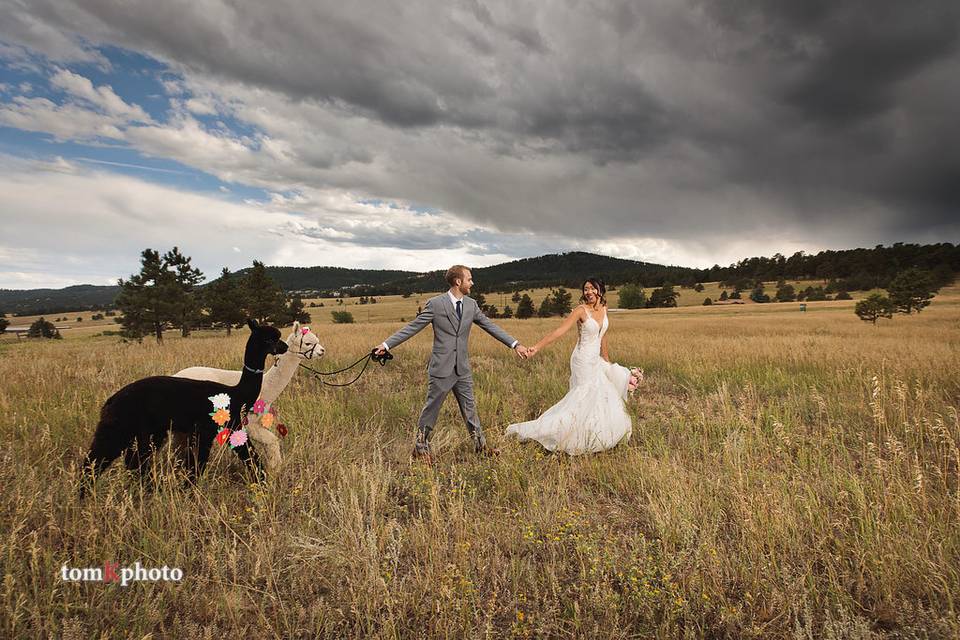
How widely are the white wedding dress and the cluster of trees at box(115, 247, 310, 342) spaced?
35.2m

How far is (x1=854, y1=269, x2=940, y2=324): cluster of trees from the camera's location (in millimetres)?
29359

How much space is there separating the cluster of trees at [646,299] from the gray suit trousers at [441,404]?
77107mm

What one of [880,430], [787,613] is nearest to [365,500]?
[787,613]

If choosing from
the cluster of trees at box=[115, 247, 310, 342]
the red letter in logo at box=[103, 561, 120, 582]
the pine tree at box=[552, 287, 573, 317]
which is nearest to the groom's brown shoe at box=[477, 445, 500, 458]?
the red letter in logo at box=[103, 561, 120, 582]

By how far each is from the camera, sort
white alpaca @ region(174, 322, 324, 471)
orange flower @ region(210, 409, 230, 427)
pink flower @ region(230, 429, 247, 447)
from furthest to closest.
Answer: white alpaca @ region(174, 322, 324, 471)
pink flower @ region(230, 429, 247, 447)
orange flower @ region(210, 409, 230, 427)

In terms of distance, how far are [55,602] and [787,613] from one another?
4704mm

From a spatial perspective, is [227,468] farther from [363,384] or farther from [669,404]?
[669,404]

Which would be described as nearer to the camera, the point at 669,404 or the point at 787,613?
the point at 787,613

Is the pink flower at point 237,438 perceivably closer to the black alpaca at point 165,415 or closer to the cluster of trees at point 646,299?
the black alpaca at point 165,415

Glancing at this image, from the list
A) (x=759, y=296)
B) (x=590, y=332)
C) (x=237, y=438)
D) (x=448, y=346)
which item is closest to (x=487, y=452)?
(x=448, y=346)

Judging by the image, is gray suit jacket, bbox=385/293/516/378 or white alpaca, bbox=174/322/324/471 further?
gray suit jacket, bbox=385/293/516/378

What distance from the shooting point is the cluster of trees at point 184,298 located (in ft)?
109

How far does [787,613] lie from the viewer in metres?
2.50

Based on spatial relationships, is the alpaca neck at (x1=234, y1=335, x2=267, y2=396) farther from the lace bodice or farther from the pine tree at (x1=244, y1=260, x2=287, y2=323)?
the pine tree at (x1=244, y1=260, x2=287, y2=323)
